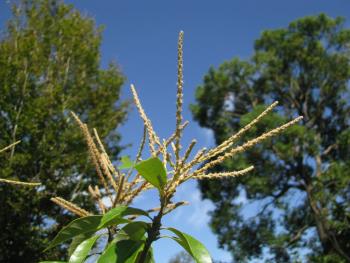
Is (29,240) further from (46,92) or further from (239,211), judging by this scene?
(239,211)

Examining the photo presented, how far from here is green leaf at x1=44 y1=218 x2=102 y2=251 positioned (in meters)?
1.20

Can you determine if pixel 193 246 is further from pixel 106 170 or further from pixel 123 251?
pixel 106 170

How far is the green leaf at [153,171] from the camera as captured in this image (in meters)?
1.08

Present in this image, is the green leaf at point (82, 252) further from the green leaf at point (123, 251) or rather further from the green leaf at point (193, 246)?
the green leaf at point (193, 246)

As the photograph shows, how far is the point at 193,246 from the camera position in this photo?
1.18 meters

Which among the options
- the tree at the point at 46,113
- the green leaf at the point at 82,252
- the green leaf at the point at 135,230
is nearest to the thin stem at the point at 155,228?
the green leaf at the point at 135,230

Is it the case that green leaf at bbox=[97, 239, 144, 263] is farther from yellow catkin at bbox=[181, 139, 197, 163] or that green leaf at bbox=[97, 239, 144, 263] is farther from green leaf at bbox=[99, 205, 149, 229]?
yellow catkin at bbox=[181, 139, 197, 163]

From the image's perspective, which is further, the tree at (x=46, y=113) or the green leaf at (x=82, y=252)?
the tree at (x=46, y=113)

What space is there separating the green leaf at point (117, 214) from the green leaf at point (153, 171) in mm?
112

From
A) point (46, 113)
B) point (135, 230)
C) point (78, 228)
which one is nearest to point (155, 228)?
point (135, 230)

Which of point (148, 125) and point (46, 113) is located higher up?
point (46, 113)

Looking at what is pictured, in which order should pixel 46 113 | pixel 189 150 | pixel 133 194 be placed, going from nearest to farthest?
pixel 189 150 < pixel 133 194 < pixel 46 113

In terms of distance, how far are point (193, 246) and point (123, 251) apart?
186 mm

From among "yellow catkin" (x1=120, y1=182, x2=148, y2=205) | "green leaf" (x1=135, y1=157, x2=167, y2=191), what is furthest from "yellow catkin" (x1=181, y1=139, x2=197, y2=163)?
"yellow catkin" (x1=120, y1=182, x2=148, y2=205)
